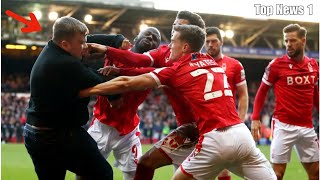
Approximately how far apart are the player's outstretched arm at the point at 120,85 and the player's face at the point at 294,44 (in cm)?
326

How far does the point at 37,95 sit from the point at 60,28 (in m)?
0.64

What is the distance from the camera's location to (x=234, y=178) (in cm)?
936

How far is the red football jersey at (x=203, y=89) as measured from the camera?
175 inches

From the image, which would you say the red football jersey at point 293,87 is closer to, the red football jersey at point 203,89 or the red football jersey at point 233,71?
the red football jersey at point 233,71

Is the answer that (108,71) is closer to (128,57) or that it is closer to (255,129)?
(128,57)

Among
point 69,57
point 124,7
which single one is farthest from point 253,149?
point 124,7

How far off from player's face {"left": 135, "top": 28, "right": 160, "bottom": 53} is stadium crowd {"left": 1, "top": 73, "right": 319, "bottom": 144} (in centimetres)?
1691

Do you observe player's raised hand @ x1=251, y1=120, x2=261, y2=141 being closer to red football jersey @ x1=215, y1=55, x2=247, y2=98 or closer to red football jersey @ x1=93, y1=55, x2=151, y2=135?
red football jersey @ x1=215, y1=55, x2=247, y2=98

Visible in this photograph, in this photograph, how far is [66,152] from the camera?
455 cm

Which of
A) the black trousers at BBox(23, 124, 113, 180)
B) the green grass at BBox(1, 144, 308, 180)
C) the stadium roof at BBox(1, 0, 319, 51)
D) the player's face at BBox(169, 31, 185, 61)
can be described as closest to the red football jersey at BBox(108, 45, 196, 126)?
the player's face at BBox(169, 31, 185, 61)

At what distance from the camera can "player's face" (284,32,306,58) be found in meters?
7.04

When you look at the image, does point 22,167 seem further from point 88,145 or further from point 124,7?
point 124,7

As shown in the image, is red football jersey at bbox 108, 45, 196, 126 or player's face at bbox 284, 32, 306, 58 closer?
red football jersey at bbox 108, 45, 196, 126

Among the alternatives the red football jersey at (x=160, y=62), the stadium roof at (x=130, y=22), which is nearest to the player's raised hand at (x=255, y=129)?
the red football jersey at (x=160, y=62)
